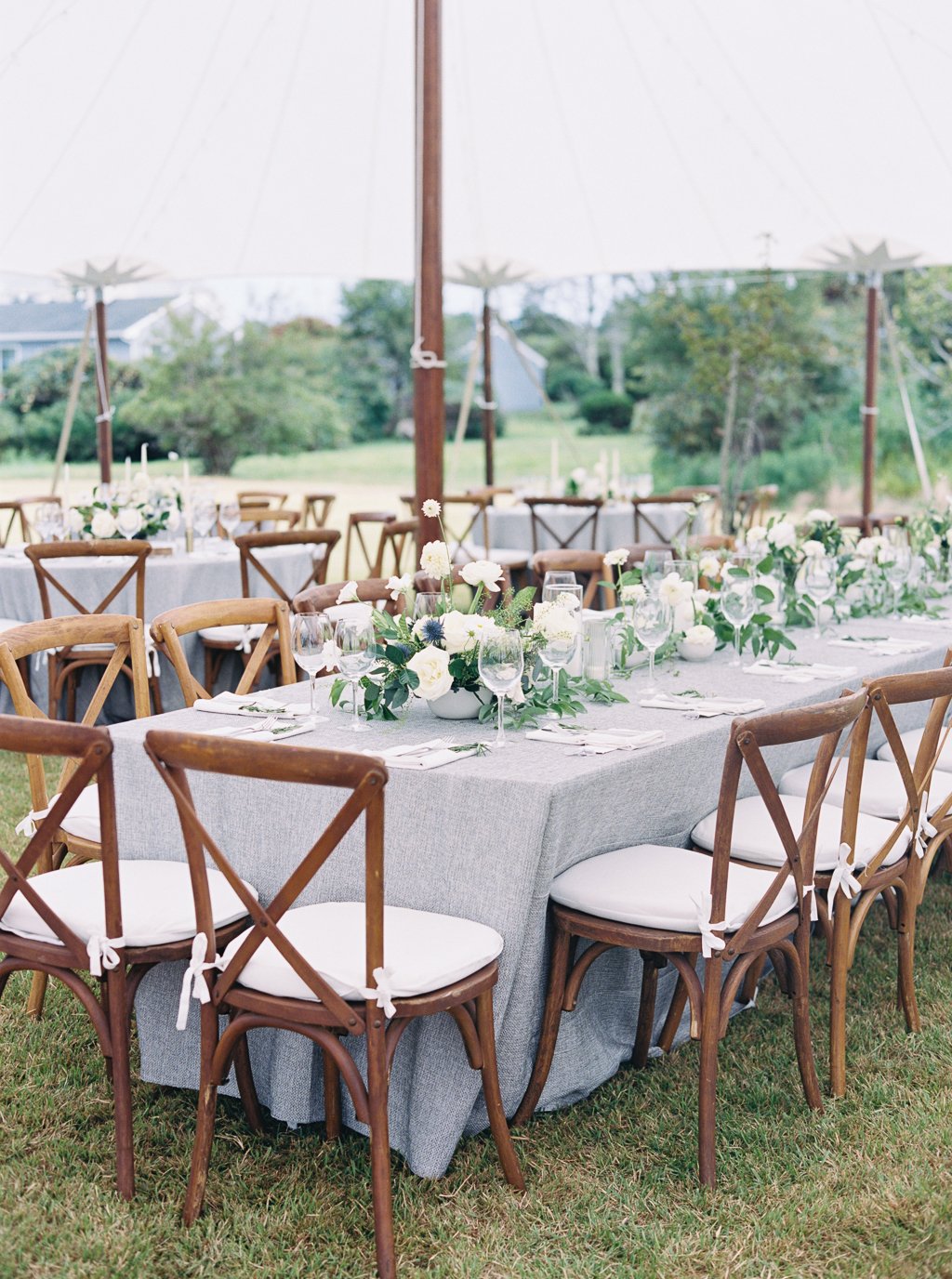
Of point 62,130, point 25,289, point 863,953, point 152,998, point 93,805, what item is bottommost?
point 863,953

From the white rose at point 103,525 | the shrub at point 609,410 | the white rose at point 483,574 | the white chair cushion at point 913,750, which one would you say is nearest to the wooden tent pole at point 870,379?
the white rose at point 103,525

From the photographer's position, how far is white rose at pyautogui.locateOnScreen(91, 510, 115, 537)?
21.1ft

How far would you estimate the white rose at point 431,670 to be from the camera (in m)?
3.04

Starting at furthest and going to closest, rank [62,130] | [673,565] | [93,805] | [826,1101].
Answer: [62,130] < [673,565] < [93,805] < [826,1101]

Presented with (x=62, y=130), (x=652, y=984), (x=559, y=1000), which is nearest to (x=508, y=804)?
(x=559, y=1000)

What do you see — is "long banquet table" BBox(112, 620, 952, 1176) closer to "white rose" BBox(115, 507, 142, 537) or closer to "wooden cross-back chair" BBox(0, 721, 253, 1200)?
"wooden cross-back chair" BBox(0, 721, 253, 1200)

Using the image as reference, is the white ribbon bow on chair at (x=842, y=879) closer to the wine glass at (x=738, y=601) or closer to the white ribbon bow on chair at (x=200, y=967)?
the wine glass at (x=738, y=601)

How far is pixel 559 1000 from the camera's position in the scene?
283cm

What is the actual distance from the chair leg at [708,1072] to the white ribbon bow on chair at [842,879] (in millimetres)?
518

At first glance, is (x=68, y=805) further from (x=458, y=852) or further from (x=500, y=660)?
(x=500, y=660)

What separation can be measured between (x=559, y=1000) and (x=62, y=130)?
23.9 ft

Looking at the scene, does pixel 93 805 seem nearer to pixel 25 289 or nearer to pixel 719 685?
pixel 719 685

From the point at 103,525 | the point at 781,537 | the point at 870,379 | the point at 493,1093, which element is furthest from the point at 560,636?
the point at 870,379

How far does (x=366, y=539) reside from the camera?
706 inches
